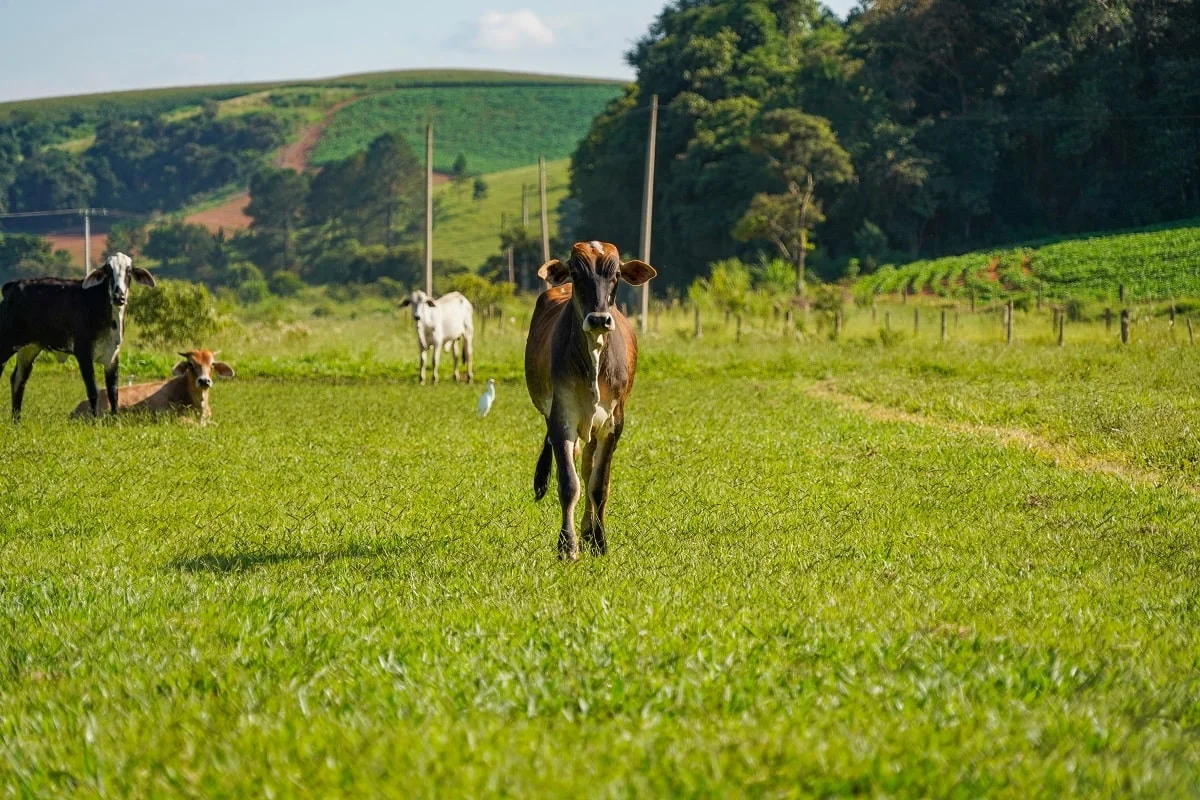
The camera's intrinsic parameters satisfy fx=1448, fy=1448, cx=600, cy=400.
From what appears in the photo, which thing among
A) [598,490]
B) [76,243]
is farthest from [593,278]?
[76,243]

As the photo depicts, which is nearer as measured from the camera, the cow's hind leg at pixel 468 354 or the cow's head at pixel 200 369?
the cow's head at pixel 200 369

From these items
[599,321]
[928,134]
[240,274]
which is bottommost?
[240,274]

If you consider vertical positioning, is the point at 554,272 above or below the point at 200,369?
above

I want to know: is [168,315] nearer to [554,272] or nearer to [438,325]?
[438,325]

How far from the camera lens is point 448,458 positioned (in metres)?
16.0

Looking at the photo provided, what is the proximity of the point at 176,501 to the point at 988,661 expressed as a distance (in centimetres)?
833

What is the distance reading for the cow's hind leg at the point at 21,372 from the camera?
20.3 meters

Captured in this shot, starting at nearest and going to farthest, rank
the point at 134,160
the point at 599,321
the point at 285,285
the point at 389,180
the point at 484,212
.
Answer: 1. the point at 599,321
2. the point at 285,285
3. the point at 389,180
4. the point at 484,212
5. the point at 134,160

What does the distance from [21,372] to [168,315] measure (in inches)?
711

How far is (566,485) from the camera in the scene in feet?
33.1

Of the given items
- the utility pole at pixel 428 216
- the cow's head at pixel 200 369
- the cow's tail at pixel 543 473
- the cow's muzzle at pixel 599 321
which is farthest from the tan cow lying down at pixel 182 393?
the utility pole at pixel 428 216

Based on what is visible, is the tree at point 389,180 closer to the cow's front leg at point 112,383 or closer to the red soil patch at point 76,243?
the red soil patch at point 76,243

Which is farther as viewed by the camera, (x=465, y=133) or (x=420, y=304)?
(x=465, y=133)

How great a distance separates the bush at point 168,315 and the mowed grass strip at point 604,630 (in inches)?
934
